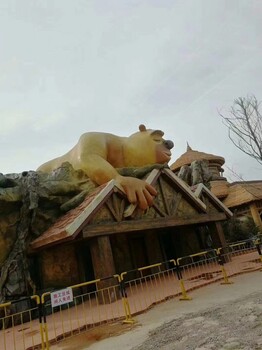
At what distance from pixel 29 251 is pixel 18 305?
187 cm

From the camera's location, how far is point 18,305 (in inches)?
368

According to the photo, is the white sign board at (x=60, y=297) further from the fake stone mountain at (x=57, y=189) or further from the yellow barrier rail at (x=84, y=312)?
the fake stone mountain at (x=57, y=189)

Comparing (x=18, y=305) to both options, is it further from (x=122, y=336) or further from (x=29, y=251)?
(x=122, y=336)

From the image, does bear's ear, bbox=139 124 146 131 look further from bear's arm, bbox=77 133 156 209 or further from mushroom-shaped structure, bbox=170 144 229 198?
mushroom-shaped structure, bbox=170 144 229 198

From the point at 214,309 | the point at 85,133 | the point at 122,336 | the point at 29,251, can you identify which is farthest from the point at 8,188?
the point at 214,309

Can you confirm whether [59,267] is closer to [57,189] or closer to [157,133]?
[57,189]

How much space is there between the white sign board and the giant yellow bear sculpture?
491cm

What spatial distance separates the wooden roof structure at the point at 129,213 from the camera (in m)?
9.21

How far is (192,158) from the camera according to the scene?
1166 inches

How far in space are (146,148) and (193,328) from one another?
10.6 metres

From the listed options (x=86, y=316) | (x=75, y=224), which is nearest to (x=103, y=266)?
(x=75, y=224)

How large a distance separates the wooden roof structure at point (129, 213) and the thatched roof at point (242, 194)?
26.5ft

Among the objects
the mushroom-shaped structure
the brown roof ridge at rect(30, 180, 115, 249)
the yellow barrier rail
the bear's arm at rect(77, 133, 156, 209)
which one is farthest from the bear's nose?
the mushroom-shaped structure

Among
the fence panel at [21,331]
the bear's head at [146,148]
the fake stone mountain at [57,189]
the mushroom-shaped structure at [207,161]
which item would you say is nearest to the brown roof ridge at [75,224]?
the fake stone mountain at [57,189]
